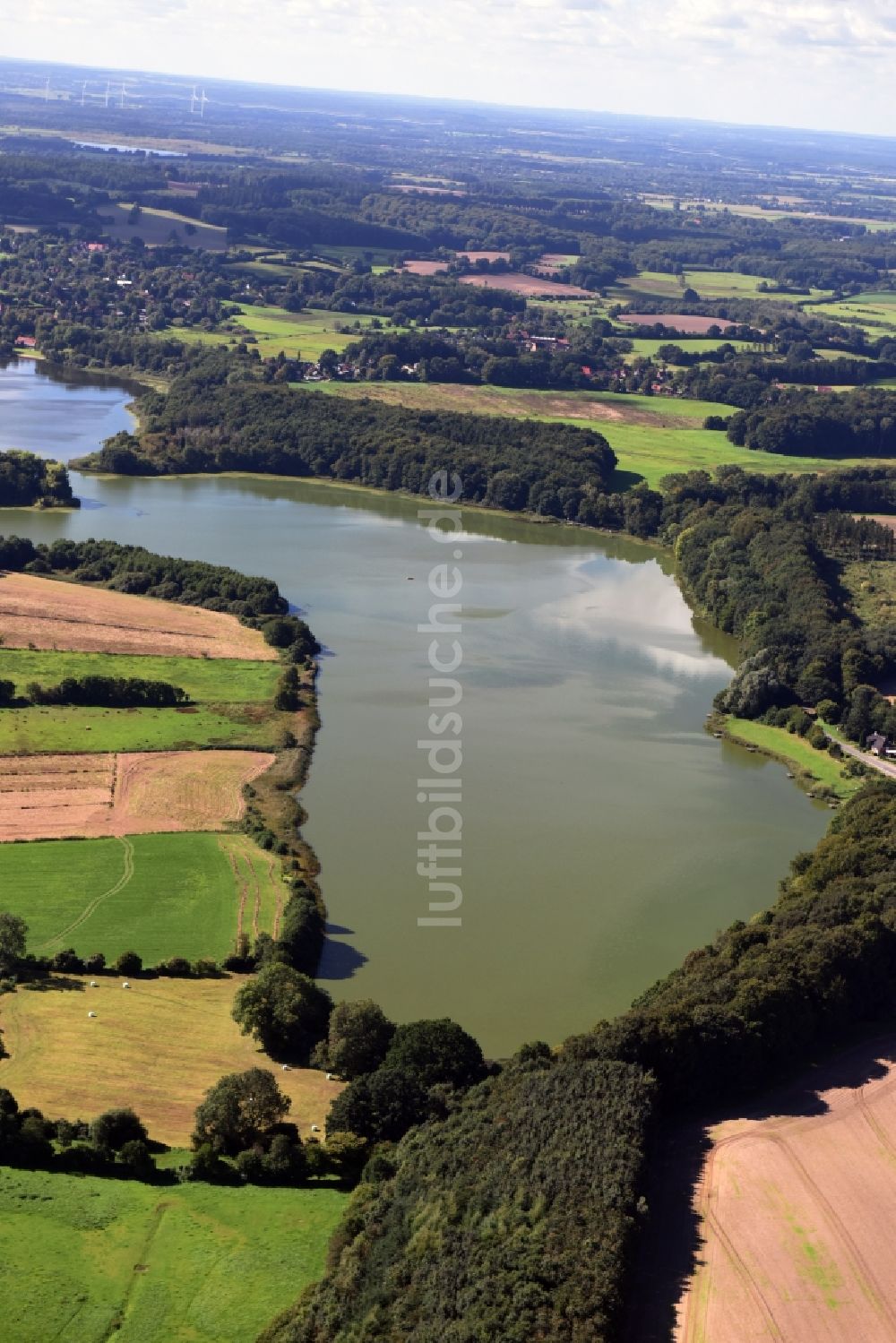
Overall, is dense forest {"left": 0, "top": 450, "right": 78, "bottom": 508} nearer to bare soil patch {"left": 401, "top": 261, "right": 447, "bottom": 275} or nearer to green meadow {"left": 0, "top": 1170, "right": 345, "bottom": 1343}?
green meadow {"left": 0, "top": 1170, "right": 345, "bottom": 1343}

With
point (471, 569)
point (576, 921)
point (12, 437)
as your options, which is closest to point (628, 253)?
point (12, 437)

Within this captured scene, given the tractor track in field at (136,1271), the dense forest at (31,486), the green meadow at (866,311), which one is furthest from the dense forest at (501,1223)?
the green meadow at (866,311)

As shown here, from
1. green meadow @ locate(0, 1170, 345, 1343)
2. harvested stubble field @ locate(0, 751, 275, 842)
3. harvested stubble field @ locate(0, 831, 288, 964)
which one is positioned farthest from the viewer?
harvested stubble field @ locate(0, 751, 275, 842)

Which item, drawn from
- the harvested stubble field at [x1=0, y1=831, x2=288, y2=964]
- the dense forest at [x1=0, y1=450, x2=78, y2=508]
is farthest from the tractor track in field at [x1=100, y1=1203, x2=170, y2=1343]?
the dense forest at [x1=0, y1=450, x2=78, y2=508]

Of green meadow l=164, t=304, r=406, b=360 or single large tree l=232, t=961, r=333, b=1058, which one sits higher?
green meadow l=164, t=304, r=406, b=360

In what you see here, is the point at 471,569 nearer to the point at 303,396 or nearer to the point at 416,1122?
the point at 303,396

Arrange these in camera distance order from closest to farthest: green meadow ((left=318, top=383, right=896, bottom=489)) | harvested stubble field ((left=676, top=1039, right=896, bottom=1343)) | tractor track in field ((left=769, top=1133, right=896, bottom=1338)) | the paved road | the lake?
1. harvested stubble field ((left=676, top=1039, right=896, bottom=1343))
2. tractor track in field ((left=769, top=1133, right=896, bottom=1338))
3. the lake
4. the paved road
5. green meadow ((left=318, top=383, right=896, bottom=489))

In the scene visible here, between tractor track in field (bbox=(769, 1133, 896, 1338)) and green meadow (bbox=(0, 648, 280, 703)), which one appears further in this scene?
green meadow (bbox=(0, 648, 280, 703))

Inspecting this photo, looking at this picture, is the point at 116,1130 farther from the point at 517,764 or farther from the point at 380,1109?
the point at 517,764
